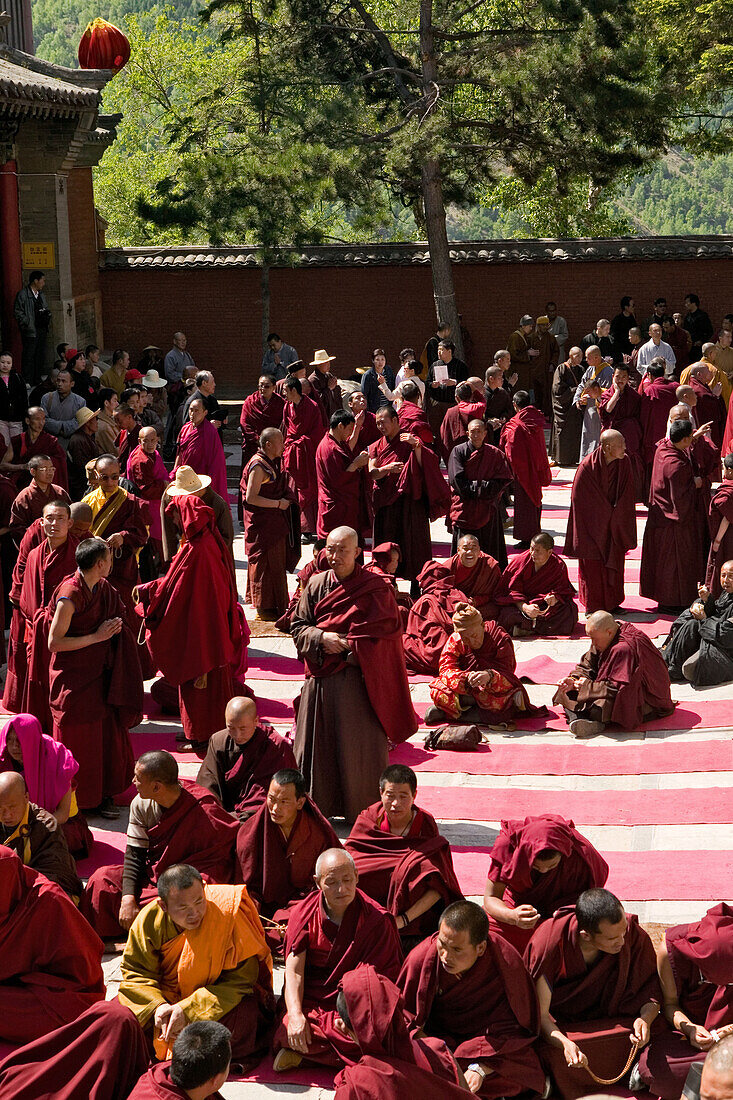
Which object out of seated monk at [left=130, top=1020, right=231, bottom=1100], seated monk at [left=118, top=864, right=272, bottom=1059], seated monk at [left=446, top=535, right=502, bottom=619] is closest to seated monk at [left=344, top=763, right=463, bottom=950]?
seated monk at [left=118, top=864, right=272, bottom=1059]

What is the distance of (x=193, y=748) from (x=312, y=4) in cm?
1406

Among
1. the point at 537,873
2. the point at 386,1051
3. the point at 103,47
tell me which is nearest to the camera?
the point at 386,1051

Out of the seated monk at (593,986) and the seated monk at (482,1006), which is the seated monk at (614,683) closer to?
the seated monk at (593,986)

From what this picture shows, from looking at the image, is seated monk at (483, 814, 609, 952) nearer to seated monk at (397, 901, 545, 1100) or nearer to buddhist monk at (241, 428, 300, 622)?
seated monk at (397, 901, 545, 1100)

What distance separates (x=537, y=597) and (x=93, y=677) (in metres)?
4.25

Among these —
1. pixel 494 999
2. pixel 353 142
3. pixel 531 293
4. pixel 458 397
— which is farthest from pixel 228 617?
pixel 531 293

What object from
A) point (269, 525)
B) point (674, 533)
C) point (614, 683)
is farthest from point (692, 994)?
point (269, 525)

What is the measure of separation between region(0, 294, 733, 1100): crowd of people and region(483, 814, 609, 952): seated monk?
1 centimetres

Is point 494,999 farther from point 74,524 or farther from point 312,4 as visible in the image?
point 312,4

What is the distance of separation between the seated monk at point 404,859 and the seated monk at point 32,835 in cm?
127

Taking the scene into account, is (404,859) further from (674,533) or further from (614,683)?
(674,533)

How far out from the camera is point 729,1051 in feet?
13.2

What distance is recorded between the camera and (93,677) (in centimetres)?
820

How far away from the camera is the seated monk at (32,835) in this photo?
6469 millimetres
